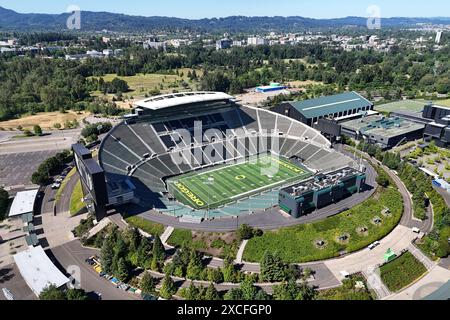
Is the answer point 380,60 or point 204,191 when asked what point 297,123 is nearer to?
point 204,191

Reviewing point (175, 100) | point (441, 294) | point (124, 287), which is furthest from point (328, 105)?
point (124, 287)

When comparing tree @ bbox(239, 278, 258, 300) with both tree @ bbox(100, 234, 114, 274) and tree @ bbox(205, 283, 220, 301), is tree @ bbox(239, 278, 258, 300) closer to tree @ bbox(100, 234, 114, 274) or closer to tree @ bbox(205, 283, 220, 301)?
tree @ bbox(205, 283, 220, 301)

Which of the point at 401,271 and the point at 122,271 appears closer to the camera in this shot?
the point at 122,271

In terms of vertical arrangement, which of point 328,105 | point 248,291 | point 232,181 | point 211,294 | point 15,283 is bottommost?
point 15,283

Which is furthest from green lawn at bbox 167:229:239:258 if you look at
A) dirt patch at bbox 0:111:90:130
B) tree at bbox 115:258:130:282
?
dirt patch at bbox 0:111:90:130

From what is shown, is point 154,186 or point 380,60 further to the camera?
point 380,60

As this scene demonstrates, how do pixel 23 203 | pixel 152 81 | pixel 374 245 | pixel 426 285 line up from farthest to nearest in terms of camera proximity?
pixel 152 81, pixel 23 203, pixel 374 245, pixel 426 285

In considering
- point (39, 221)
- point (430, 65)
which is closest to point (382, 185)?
point (39, 221)

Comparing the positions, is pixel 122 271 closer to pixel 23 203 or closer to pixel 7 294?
pixel 7 294
